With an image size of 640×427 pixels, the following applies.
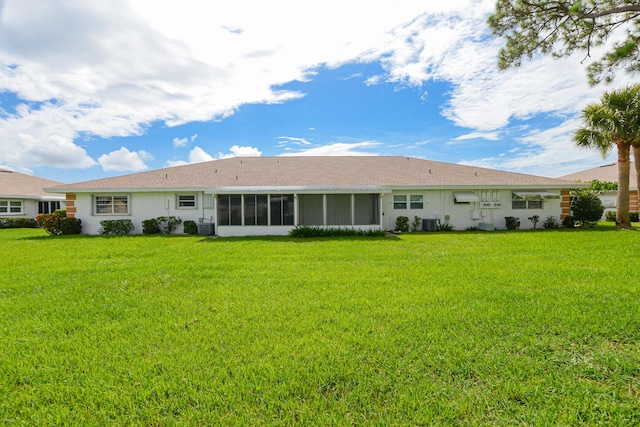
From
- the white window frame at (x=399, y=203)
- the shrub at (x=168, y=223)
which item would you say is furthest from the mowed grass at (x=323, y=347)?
the white window frame at (x=399, y=203)

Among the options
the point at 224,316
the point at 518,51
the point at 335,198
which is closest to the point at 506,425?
the point at 224,316

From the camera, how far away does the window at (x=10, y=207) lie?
24500 millimetres

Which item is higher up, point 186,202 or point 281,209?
point 186,202

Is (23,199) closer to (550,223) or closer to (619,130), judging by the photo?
(550,223)

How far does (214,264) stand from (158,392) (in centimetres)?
618

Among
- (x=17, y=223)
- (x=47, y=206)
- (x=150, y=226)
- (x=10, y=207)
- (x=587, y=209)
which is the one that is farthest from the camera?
(x=47, y=206)

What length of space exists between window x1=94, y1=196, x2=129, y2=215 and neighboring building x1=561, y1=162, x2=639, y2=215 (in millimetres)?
34030

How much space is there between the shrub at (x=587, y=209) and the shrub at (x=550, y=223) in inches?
48.7

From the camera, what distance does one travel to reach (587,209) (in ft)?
61.6

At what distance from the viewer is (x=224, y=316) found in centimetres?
501

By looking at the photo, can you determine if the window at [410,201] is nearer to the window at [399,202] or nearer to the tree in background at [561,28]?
the window at [399,202]

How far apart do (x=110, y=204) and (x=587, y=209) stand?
93.3 ft

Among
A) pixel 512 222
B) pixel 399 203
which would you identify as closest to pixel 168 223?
pixel 399 203

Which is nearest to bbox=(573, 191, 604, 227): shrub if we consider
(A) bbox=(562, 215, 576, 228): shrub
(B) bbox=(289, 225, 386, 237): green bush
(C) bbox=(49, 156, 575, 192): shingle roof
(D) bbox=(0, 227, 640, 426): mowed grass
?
(A) bbox=(562, 215, 576, 228): shrub
